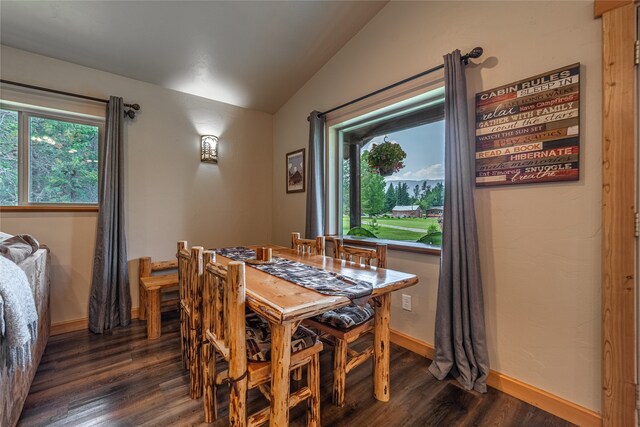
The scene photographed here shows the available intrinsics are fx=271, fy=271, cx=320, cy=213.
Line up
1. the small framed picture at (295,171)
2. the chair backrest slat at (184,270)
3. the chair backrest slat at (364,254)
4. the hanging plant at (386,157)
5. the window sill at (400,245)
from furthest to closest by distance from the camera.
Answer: the small framed picture at (295,171) → the hanging plant at (386,157) → the window sill at (400,245) → the chair backrest slat at (364,254) → the chair backrest slat at (184,270)

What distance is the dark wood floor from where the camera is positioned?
1.45m

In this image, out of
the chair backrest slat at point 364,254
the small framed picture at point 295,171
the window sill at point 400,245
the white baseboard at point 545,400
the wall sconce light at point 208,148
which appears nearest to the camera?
the white baseboard at point 545,400

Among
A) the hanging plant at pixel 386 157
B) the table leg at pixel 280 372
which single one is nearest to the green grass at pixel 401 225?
the hanging plant at pixel 386 157

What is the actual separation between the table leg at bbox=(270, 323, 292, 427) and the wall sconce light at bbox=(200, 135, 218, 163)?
250 centimetres

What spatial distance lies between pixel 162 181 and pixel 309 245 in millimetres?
1760

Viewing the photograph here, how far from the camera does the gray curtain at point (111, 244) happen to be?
2.41 meters

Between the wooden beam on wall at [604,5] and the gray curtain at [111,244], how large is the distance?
3442 mm

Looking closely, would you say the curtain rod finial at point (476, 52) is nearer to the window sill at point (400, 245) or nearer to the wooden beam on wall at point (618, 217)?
the wooden beam on wall at point (618, 217)

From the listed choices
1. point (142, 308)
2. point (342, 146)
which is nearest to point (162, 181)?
point (142, 308)

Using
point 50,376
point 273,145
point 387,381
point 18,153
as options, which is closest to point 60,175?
point 18,153

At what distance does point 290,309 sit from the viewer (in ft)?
3.42

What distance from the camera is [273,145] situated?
3709 mm

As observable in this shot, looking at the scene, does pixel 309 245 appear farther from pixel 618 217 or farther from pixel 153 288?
pixel 618 217

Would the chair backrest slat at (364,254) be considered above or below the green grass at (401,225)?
below
